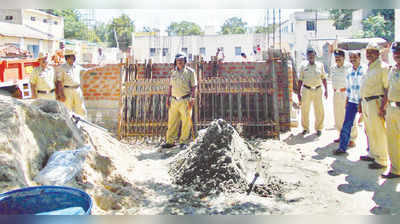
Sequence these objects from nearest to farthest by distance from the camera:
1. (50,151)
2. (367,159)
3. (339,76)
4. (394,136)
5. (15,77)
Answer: (50,151) < (394,136) < (367,159) < (339,76) < (15,77)

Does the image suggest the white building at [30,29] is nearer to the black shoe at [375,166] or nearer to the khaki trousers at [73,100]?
the khaki trousers at [73,100]

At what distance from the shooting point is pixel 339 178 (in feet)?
16.5

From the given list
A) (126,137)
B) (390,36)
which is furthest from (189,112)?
(390,36)

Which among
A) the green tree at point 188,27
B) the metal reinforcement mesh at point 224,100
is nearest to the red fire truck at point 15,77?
the metal reinforcement mesh at point 224,100

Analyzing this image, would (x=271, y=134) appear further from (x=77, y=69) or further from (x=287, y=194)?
(x=77, y=69)

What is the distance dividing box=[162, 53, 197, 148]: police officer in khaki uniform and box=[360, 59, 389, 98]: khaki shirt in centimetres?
318

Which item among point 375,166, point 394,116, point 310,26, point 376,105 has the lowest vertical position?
point 375,166

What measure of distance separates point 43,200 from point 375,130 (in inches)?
191

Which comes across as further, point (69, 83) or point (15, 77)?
point (15, 77)

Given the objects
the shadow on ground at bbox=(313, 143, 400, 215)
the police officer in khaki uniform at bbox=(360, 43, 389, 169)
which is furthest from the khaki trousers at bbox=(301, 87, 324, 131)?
the police officer in khaki uniform at bbox=(360, 43, 389, 169)

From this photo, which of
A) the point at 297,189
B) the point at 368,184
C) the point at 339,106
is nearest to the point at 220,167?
the point at 297,189

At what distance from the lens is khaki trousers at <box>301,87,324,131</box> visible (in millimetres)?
7652

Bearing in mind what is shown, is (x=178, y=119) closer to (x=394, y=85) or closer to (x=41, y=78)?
(x=41, y=78)

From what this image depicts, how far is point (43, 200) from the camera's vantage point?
2.54 m
